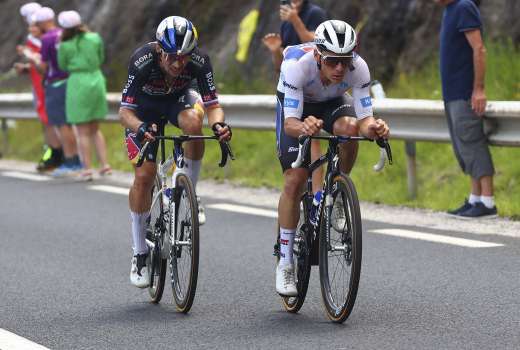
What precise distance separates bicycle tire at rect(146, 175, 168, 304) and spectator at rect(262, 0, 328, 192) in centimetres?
376

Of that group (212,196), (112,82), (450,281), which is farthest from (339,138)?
(112,82)

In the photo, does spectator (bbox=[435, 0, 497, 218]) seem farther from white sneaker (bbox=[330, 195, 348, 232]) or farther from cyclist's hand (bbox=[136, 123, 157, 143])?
cyclist's hand (bbox=[136, 123, 157, 143])

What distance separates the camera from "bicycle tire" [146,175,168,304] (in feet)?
27.2

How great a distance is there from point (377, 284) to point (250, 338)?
1746mm

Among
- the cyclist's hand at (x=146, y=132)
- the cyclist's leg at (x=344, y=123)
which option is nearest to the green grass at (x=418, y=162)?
the cyclist's leg at (x=344, y=123)

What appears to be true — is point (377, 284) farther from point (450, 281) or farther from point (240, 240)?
point (240, 240)

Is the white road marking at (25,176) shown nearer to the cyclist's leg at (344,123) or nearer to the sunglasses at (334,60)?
the cyclist's leg at (344,123)

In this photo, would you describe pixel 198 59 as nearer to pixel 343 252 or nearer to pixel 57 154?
pixel 343 252

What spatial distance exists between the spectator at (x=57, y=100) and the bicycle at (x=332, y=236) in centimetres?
959

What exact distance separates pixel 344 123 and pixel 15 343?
7.17ft

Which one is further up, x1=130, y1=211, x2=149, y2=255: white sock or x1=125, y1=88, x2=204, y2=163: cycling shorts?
x1=125, y1=88, x2=204, y2=163: cycling shorts

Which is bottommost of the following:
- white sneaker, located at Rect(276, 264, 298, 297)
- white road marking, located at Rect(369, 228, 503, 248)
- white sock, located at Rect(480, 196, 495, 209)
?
white road marking, located at Rect(369, 228, 503, 248)

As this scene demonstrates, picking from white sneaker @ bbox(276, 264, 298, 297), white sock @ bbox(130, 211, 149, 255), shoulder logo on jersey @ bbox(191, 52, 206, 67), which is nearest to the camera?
white sneaker @ bbox(276, 264, 298, 297)

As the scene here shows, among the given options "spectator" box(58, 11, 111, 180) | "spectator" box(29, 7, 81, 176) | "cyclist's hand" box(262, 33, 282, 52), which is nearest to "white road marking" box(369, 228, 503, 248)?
"cyclist's hand" box(262, 33, 282, 52)
